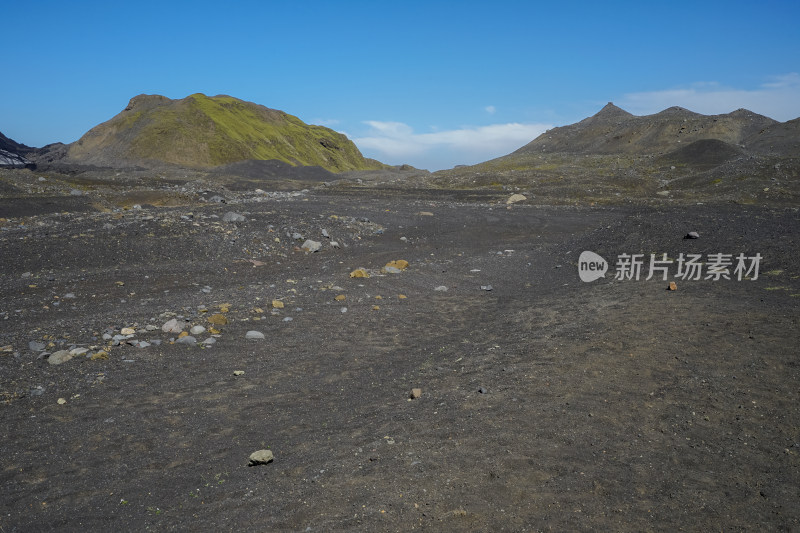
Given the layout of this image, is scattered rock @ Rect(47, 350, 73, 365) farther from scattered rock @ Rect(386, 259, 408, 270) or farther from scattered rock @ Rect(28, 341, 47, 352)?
scattered rock @ Rect(386, 259, 408, 270)

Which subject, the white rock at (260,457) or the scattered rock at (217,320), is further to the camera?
the scattered rock at (217,320)

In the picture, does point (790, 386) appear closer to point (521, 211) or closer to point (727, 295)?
point (727, 295)

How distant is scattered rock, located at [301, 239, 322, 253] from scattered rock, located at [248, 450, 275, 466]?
14661mm

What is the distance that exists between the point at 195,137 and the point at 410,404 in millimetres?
96138

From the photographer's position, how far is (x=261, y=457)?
584cm

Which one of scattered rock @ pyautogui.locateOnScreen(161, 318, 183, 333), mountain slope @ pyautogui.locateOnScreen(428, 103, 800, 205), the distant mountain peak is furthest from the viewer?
the distant mountain peak

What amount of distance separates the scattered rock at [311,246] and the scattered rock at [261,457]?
14.7 meters

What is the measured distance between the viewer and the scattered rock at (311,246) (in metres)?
20.2

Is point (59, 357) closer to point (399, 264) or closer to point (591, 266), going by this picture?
point (399, 264)

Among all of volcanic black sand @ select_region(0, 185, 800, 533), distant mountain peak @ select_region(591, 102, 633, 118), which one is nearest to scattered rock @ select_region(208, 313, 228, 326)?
volcanic black sand @ select_region(0, 185, 800, 533)

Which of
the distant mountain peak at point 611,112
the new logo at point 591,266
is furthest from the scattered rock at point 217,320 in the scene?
the distant mountain peak at point 611,112

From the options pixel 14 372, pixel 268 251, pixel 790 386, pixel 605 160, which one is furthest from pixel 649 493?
pixel 605 160

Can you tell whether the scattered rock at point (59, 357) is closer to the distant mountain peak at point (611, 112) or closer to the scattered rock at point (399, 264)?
the scattered rock at point (399, 264)

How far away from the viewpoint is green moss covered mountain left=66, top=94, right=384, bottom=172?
88250mm
